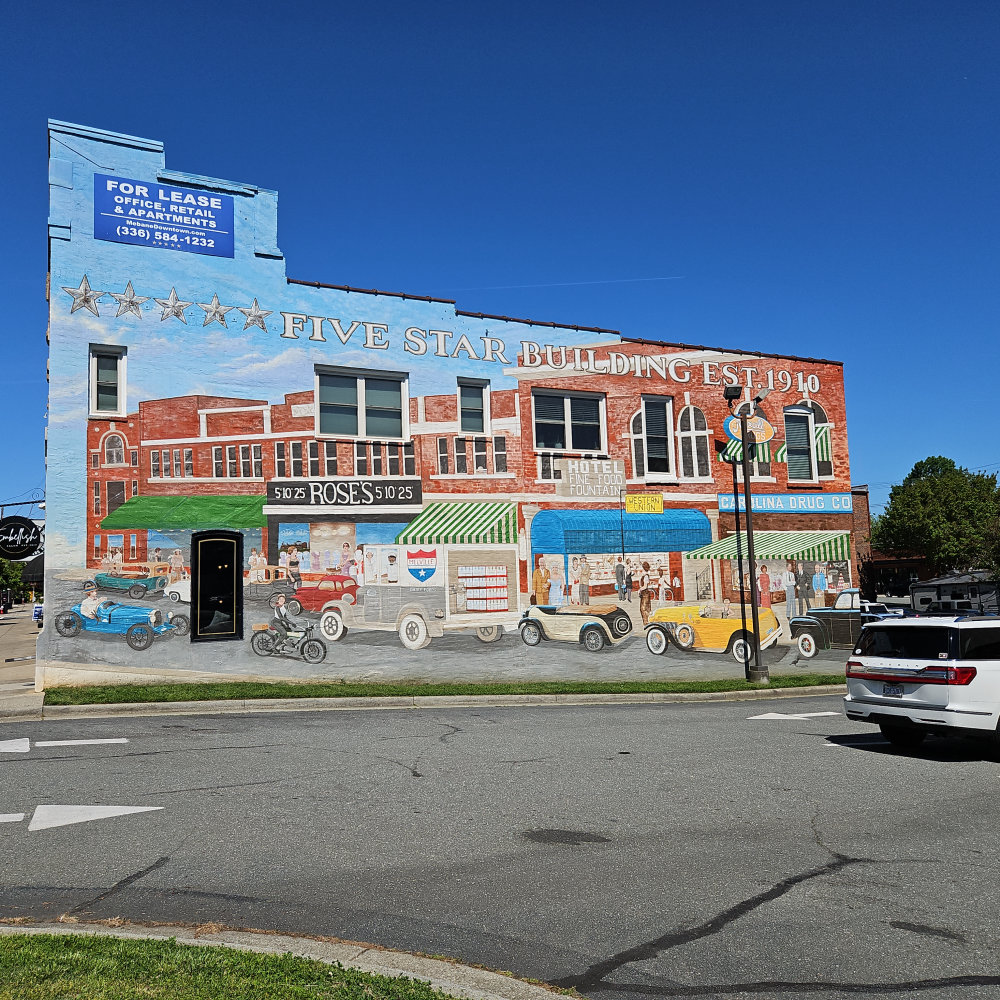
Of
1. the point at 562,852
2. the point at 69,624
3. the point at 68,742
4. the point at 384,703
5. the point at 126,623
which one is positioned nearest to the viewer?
the point at 562,852

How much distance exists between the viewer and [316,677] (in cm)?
1895

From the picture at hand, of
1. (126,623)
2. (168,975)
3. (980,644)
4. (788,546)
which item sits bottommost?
(168,975)

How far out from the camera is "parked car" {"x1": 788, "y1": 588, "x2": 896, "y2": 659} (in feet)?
79.2

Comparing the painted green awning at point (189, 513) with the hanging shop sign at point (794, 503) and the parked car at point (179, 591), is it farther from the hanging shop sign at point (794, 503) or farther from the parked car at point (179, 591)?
the hanging shop sign at point (794, 503)

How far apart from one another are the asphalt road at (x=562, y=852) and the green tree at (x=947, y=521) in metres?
55.6

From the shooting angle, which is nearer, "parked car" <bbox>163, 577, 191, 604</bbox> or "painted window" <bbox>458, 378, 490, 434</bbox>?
"parked car" <bbox>163, 577, 191, 604</bbox>

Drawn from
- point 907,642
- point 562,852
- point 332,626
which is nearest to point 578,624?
point 332,626

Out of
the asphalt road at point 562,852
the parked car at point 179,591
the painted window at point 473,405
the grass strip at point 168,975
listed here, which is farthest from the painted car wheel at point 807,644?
the grass strip at point 168,975

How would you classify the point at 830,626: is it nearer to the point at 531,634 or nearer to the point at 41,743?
the point at 531,634

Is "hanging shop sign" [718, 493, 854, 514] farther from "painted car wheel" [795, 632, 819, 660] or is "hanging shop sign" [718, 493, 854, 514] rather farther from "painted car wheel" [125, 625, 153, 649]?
"painted car wheel" [125, 625, 153, 649]

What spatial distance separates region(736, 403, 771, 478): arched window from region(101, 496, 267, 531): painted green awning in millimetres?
12930

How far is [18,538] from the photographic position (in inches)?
847

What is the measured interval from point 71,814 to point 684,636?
16.9 m

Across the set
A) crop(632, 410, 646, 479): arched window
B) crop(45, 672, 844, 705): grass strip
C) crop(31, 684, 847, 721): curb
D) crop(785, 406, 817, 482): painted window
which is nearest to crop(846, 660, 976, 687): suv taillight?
crop(31, 684, 847, 721): curb
